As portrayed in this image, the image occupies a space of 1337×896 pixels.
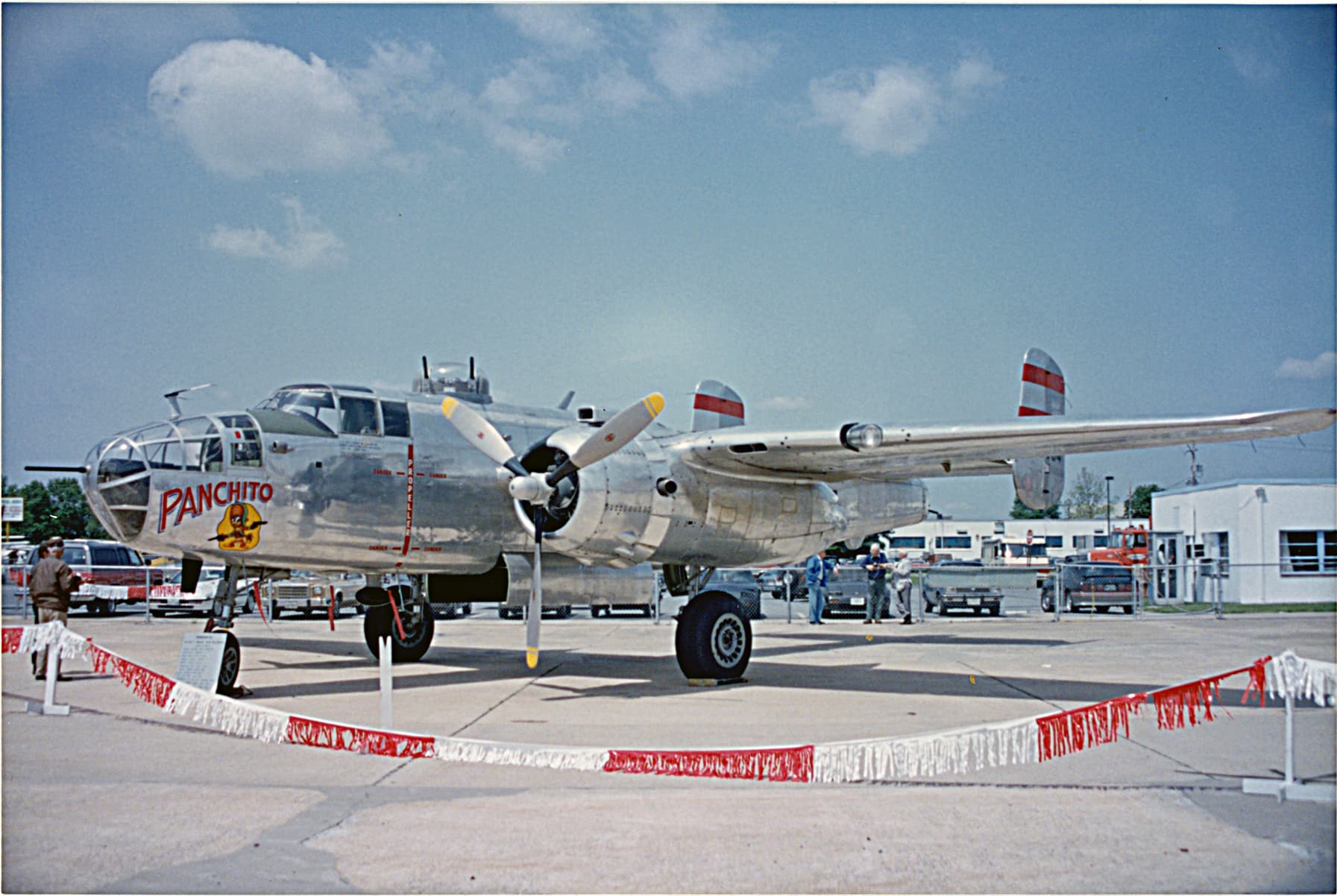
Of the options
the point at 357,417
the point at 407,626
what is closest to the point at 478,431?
the point at 357,417

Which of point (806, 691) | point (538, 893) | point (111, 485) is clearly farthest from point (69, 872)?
point (806, 691)

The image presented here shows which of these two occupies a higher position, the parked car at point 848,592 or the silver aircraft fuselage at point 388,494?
the silver aircraft fuselage at point 388,494

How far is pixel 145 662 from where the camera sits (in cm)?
1568

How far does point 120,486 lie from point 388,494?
9.49ft

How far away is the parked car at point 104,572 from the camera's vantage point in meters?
30.9

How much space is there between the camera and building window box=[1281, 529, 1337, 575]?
104 feet

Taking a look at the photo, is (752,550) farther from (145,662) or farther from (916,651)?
(145,662)

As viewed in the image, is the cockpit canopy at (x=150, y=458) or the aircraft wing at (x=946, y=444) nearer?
the aircraft wing at (x=946, y=444)

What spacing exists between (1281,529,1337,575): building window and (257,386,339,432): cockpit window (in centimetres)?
2974

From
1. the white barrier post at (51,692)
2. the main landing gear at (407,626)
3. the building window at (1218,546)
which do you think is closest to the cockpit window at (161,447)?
the white barrier post at (51,692)

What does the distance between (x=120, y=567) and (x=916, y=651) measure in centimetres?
2543

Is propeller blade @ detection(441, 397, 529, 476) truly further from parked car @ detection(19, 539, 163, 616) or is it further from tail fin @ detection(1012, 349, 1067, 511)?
parked car @ detection(19, 539, 163, 616)

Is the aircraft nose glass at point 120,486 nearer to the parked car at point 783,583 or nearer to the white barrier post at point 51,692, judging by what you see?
the white barrier post at point 51,692

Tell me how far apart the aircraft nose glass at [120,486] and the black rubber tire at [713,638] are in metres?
6.18
